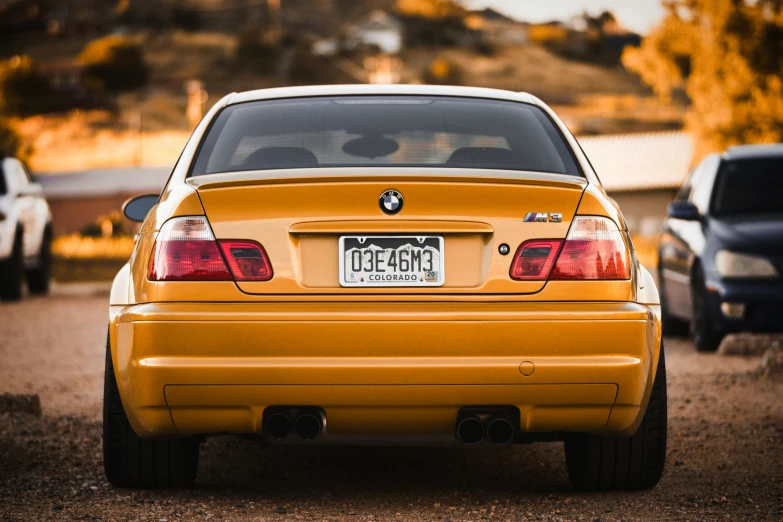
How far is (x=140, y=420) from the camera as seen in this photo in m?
4.42

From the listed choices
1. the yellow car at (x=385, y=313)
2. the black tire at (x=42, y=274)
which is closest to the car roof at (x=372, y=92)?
the yellow car at (x=385, y=313)

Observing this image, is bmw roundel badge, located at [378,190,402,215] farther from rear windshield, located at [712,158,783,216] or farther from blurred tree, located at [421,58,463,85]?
blurred tree, located at [421,58,463,85]

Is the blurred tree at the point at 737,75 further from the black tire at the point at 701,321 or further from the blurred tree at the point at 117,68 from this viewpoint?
the blurred tree at the point at 117,68

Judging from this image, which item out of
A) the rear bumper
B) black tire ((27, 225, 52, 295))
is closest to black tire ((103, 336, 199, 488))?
the rear bumper

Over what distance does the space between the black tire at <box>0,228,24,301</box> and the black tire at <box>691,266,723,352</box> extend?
9.76 meters

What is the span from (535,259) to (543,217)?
151mm

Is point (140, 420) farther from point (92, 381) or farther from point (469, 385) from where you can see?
point (92, 381)

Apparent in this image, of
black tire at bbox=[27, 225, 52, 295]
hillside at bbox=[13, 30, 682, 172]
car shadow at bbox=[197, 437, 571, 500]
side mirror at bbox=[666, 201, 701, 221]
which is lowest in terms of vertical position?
hillside at bbox=[13, 30, 682, 172]

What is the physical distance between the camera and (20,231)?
16.5 meters

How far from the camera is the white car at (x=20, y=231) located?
1620 cm

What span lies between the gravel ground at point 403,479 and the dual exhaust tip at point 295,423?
0.36 m

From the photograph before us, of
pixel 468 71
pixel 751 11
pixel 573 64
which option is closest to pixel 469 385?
pixel 751 11

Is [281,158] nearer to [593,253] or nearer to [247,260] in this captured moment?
[247,260]

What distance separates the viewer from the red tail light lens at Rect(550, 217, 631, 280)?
14.3ft
